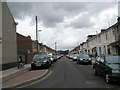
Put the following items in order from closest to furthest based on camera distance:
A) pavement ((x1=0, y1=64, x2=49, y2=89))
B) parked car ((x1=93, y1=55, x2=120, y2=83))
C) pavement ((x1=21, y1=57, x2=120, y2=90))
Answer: pavement ((x1=21, y1=57, x2=120, y2=90)) < parked car ((x1=93, y1=55, x2=120, y2=83)) < pavement ((x1=0, y1=64, x2=49, y2=89))

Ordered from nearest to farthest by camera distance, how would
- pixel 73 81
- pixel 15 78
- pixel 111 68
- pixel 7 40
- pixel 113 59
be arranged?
pixel 111 68
pixel 73 81
pixel 113 59
pixel 15 78
pixel 7 40

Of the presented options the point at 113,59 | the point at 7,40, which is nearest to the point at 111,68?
the point at 113,59

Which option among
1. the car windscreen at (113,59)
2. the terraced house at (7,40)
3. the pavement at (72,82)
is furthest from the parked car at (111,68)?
the terraced house at (7,40)

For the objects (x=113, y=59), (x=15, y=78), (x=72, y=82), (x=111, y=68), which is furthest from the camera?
(x=15, y=78)

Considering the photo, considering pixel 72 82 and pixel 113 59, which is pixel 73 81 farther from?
pixel 113 59

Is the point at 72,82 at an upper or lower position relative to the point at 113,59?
lower

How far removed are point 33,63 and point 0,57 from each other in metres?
3.89

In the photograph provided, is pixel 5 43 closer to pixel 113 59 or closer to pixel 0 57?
pixel 0 57

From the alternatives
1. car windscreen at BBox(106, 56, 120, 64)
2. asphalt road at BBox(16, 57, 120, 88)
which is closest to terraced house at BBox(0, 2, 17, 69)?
asphalt road at BBox(16, 57, 120, 88)

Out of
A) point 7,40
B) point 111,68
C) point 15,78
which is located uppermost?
point 7,40

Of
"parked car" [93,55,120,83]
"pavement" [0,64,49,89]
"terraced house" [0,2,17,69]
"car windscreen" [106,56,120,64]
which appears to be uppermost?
"terraced house" [0,2,17,69]

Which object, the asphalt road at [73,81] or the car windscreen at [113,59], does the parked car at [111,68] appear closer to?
the car windscreen at [113,59]

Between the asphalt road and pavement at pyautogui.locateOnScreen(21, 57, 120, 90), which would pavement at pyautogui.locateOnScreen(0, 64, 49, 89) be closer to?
pavement at pyautogui.locateOnScreen(21, 57, 120, 90)

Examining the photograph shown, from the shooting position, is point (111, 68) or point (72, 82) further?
point (72, 82)
